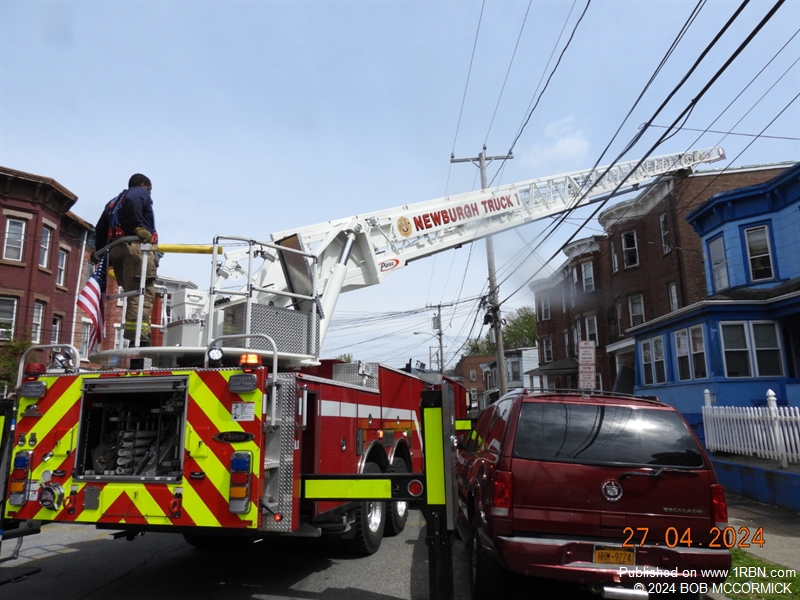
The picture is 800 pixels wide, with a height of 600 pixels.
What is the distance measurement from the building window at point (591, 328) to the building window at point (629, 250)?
202 inches

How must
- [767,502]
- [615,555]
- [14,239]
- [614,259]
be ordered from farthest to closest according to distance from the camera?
[614,259] < [14,239] < [767,502] < [615,555]

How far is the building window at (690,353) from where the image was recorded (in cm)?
1731

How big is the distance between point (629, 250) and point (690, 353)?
36.1ft

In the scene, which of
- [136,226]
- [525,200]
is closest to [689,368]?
[525,200]

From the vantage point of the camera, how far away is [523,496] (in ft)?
14.7

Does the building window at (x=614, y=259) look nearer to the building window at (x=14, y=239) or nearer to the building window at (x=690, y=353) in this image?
the building window at (x=690, y=353)

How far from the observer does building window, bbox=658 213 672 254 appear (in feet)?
80.5

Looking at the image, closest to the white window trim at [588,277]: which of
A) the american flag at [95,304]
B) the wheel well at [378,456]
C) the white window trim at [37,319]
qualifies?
the white window trim at [37,319]

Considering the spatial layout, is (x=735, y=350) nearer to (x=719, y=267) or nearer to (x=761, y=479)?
(x=719, y=267)

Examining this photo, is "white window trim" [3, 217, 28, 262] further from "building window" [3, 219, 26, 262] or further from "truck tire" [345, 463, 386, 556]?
"truck tire" [345, 463, 386, 556]

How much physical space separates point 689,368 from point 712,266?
4262mm

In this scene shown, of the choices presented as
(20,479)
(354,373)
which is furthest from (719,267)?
(20,479)

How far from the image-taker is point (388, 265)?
10148mm

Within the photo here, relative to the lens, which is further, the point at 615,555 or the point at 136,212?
the point at 136,212
